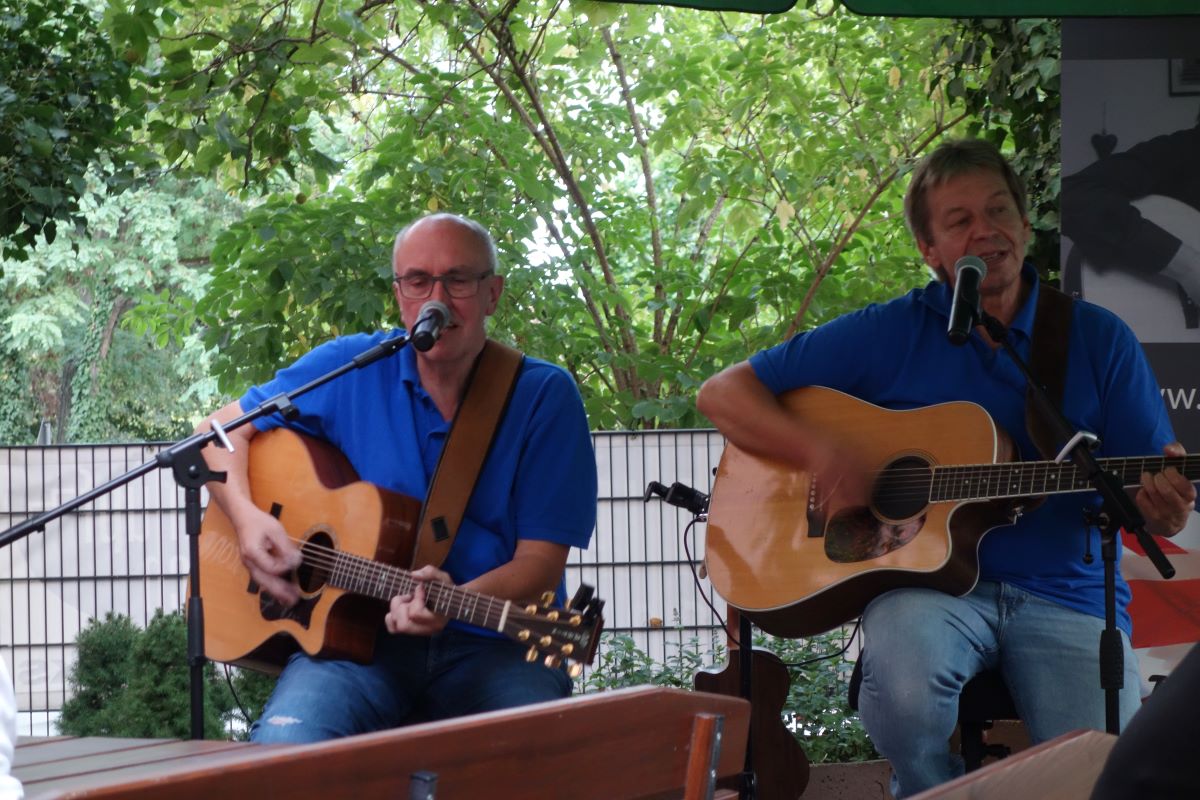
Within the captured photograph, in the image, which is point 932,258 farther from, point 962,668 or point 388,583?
point 388,583

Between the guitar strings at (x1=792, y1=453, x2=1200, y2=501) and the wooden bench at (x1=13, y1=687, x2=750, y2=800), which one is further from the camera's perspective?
the guitar strings at (x1=792, y1=453, x2=1200, y2=501)

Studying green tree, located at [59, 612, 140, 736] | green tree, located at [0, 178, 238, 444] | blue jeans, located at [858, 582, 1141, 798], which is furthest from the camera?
green tree, located at [0, 178, 238, 444]

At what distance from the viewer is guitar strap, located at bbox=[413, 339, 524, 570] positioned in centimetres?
317

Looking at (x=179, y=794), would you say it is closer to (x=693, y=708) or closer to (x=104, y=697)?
(x=693, y=708)

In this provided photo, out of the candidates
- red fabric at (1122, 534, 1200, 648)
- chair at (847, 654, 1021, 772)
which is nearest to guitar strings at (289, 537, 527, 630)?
A: chair at (847, 654, 1021, 772)

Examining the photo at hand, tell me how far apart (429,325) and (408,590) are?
61 centimetres

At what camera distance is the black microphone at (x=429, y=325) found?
3.03 metres

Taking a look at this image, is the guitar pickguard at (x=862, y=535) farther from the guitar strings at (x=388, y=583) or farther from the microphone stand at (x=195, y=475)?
the microphone stand at (x=195, y=475)

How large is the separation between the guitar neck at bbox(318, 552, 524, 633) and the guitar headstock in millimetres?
25

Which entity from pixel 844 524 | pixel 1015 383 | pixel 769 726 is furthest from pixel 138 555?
pixel 1015 383

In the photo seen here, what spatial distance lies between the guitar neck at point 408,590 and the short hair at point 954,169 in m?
1.45

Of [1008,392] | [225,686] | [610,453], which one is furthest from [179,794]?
[610,453]

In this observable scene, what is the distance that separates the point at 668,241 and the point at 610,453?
216 centimetres

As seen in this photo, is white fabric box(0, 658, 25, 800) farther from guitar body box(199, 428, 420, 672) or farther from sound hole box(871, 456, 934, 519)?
sound hole box(871, 456, 934, 519)
